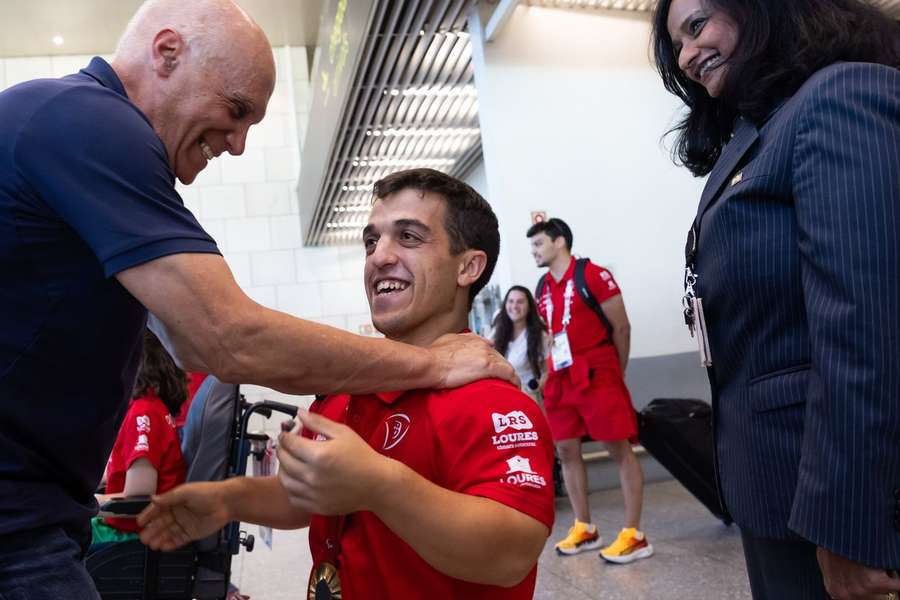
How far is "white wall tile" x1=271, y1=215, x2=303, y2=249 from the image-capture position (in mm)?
13555

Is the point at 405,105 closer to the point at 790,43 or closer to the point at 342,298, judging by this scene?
the point at 342,298

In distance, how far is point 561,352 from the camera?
4.41 metres

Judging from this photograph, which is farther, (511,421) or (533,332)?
(533,332)

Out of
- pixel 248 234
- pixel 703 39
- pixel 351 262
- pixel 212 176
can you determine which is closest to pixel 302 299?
pixel 351 262

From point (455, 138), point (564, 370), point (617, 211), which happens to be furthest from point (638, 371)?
point (455, 138)

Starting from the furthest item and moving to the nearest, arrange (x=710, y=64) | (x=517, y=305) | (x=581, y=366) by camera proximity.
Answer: (x=517, y=305)
(x=581, y=366)
(x=710, y=64)

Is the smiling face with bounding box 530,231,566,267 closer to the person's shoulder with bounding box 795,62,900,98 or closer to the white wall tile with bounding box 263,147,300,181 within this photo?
the person's shoulder with bounding box 795,62,900,98

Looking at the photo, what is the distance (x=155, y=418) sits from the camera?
296 centimetres

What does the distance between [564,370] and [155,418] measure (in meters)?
2.31

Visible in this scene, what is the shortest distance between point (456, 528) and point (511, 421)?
228 mm

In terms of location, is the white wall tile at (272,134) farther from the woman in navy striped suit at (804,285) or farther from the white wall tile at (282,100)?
the woman in navy striped suit at (804,285)

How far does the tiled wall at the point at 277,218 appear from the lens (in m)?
13.2

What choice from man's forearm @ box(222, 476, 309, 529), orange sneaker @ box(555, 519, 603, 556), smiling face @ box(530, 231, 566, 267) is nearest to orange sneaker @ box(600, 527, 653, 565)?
orange sneaker @ box(555, 519, 603, 556)

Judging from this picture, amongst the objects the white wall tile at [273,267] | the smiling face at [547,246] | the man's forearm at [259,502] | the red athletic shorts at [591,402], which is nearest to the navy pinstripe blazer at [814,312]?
the man's forearm at [259,502]
